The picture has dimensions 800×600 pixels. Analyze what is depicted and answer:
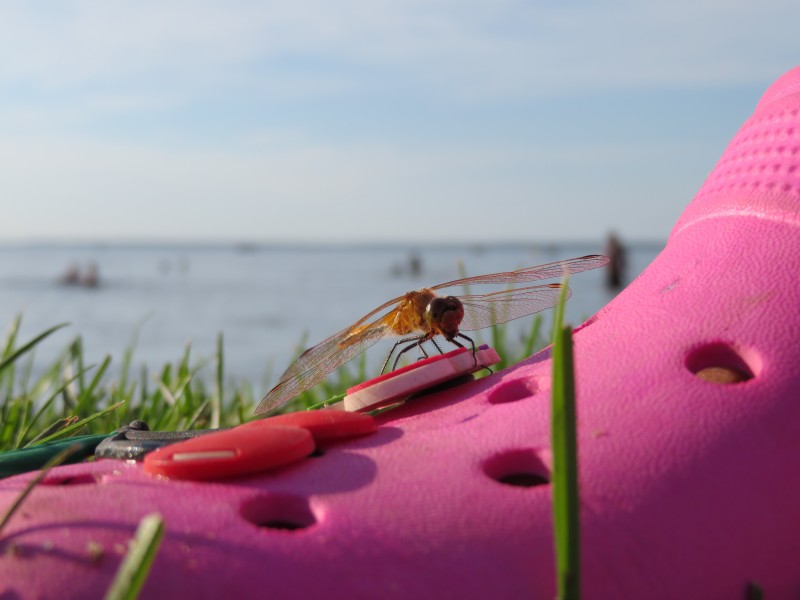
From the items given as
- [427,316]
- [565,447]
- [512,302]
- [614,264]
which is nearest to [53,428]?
[427,316]

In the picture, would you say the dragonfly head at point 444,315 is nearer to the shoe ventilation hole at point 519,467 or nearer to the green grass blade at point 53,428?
the shoe ventilation hole at point 519,467

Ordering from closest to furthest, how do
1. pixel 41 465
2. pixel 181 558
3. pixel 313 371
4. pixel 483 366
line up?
1. pixel 181 558
2. pixel 41 465
3. pixel 483 366
4. pixel 313 371

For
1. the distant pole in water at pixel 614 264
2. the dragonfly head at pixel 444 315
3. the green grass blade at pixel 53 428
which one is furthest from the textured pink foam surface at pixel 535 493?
the distant pole in water at pixel 614 264

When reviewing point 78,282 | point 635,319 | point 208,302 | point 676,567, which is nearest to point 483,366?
point 635,319

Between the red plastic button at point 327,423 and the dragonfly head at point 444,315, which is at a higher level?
the dragonfly head at point 444,315

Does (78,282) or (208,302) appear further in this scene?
(78,282)

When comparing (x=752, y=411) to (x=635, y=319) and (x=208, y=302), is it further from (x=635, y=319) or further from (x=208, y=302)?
(x=208, y=302)
